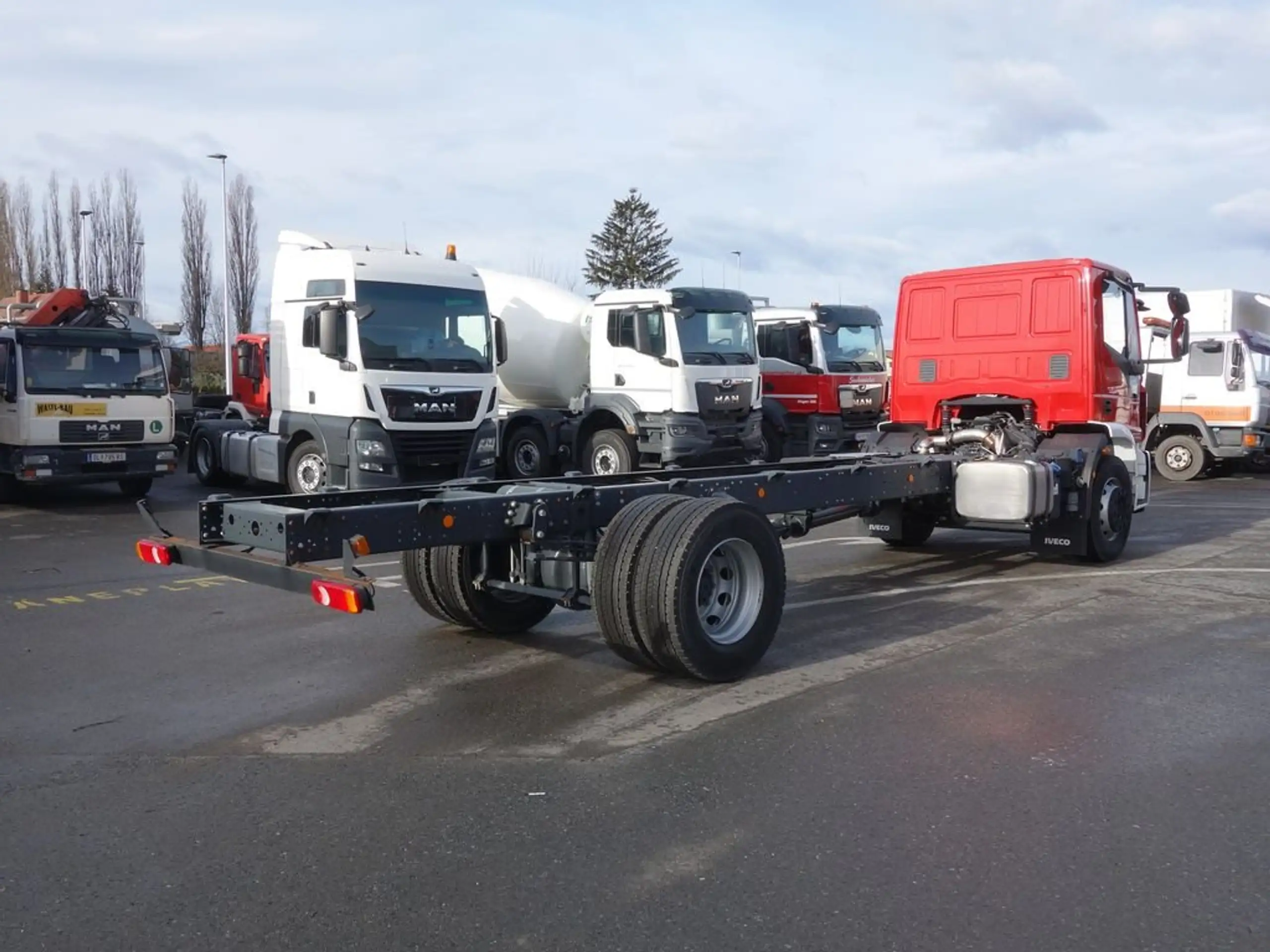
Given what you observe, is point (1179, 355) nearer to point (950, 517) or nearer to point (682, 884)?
point (950, 517)

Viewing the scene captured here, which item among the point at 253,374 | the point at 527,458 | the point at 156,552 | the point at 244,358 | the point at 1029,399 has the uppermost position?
the point at 244,358

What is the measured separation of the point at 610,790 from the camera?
4.84 metres

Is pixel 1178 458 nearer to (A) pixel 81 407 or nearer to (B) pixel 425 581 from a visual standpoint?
(B) pixel 425 581

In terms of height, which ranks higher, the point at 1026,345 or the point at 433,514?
the point at 1026,345

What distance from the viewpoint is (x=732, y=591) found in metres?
6.79

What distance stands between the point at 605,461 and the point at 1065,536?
854 cm

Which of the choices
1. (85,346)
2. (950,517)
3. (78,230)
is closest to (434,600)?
(950,517)

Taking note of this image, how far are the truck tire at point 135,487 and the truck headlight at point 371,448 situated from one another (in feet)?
15.6

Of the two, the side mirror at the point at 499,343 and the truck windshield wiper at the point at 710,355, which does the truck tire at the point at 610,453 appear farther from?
the side mirror at the point at 499,343

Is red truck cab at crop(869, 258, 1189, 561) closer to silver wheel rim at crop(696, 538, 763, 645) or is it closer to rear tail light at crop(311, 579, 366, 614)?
silver wheel rim at crop(696, 538, 763, 645)

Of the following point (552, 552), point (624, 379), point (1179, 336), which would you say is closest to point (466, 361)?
point (624, 379)

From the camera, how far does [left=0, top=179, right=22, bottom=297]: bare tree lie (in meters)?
42.2

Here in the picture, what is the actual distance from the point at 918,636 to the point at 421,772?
376 cm

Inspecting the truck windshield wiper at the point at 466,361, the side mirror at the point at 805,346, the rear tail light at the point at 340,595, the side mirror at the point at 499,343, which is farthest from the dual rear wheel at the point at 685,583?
the side mirror at the point at 805,346
